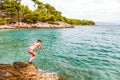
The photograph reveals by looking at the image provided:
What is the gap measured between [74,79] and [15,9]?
279 feet

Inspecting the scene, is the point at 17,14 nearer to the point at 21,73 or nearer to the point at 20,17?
the point at 20,17

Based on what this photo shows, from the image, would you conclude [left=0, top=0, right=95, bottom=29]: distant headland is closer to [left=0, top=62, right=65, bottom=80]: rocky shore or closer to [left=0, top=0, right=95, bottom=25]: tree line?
[left=0, top=0, right=95, bottom=25]: tree line

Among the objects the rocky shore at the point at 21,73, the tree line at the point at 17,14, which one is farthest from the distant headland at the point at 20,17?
the rocky shore at the point at 21,73

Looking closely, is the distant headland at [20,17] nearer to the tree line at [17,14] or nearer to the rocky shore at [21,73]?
the tree line at [17,14]

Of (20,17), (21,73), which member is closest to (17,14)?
(20,17)

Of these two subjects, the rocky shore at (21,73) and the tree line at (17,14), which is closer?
the rocky shore at (21,73)

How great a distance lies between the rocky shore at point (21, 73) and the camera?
9.66 meters

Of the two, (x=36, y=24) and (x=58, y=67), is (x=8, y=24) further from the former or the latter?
(x=58, y=67)

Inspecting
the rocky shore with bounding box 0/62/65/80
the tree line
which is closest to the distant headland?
the tree line

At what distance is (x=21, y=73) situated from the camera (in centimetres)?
1155

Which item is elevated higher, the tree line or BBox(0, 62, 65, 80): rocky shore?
the tree line

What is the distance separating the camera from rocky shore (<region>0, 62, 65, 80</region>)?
966cm

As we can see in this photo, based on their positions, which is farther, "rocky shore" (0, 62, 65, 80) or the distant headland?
the distant headland

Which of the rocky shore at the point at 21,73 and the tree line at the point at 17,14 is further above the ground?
the tree line at the point at 17,14
